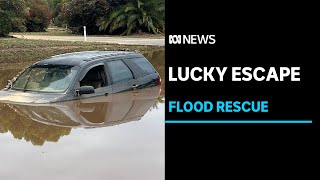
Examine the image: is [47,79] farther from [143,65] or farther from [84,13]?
[84,13]

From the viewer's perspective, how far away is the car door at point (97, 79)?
809 cm

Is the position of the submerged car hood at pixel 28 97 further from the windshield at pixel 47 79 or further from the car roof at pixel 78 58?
the car roof at pixel 78 58

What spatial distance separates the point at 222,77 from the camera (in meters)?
3.37

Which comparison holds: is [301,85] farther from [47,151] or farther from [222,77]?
[47,151]

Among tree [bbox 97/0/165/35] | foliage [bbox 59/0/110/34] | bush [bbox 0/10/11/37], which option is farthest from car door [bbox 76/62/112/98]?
foliage [bbox 59/0/110/34]

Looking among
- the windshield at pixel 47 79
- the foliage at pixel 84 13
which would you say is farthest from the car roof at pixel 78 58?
the foliage at pixel 84 13

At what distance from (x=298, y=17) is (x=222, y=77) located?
0.63m

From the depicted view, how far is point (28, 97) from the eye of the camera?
7.56m

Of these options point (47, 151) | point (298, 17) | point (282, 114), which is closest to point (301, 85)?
point (282, 114)

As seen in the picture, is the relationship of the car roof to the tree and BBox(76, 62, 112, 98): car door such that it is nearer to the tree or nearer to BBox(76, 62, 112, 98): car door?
BBox(76, 62, 112, 98): car door

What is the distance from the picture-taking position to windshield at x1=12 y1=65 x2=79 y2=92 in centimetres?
783

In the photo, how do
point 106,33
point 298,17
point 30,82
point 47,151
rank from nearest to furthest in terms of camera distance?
point 298,17 < point 47,151 < point 30,82 < point 106,33

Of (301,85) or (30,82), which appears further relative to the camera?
(30,82)

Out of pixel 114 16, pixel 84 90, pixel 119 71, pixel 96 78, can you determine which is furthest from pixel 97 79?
pixel 114 16
